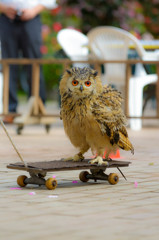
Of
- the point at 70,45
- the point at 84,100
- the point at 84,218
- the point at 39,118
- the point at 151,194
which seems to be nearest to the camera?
the point at 84,218

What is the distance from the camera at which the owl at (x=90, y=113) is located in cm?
575

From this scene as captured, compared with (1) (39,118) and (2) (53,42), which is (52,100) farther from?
(1) (39,118)

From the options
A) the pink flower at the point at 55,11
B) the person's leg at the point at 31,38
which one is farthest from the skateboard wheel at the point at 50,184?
the pink flower at the point at 55,11

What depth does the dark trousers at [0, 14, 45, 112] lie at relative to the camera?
12.2m

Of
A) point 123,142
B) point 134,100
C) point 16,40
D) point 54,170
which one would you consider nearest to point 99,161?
point 123,142

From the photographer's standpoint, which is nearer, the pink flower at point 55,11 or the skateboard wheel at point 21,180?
the skateboard wheel at point 21,180

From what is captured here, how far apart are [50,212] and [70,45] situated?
9.31 m

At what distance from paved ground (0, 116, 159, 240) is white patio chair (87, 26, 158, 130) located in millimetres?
4459

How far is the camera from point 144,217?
14.5 feet

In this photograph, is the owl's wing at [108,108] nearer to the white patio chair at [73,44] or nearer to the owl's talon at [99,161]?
the owl's talon at [99,161]

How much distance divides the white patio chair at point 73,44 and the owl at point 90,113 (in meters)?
7.37

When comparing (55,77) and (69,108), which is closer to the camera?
(69,108)

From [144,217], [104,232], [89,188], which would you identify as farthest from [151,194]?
[104,232]

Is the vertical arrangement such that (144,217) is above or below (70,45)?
below
